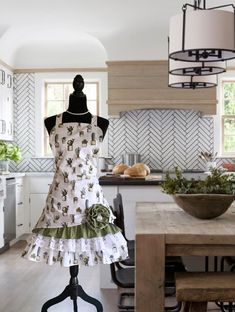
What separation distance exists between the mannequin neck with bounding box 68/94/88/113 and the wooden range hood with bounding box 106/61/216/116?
3241 millimetres

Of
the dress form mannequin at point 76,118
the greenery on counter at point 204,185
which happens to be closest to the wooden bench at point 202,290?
the greenery on counter at point 204,185

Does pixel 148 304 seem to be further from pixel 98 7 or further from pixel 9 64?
pixel 9 64

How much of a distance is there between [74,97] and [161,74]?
341 centimetres

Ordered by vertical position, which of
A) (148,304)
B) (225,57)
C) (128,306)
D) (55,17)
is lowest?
(128,306)

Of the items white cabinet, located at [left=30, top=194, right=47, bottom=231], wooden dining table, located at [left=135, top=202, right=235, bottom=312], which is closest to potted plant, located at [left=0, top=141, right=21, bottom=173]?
white cabinet, located at [left=30, top=194, right=47, bottom=231]

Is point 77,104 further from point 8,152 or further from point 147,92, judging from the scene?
point 147,92

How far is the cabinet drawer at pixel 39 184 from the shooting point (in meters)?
6.04

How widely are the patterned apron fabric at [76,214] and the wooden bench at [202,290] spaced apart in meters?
0.59

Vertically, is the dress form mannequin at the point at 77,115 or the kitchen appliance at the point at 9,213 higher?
the dress form mannequin at the point at 77,115

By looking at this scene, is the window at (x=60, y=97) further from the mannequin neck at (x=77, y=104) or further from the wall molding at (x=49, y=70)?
the mannequin neck at (x=77, y=104)

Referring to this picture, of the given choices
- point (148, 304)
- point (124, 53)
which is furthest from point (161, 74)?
point (148, 304)

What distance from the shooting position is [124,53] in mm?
6133

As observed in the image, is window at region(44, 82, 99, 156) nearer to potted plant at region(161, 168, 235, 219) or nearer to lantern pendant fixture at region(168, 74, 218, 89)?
lantern pendant fixture at region(168, 74, 218, 89)

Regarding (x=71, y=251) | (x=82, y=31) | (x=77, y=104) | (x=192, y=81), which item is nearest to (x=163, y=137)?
(x=82, y=31)
